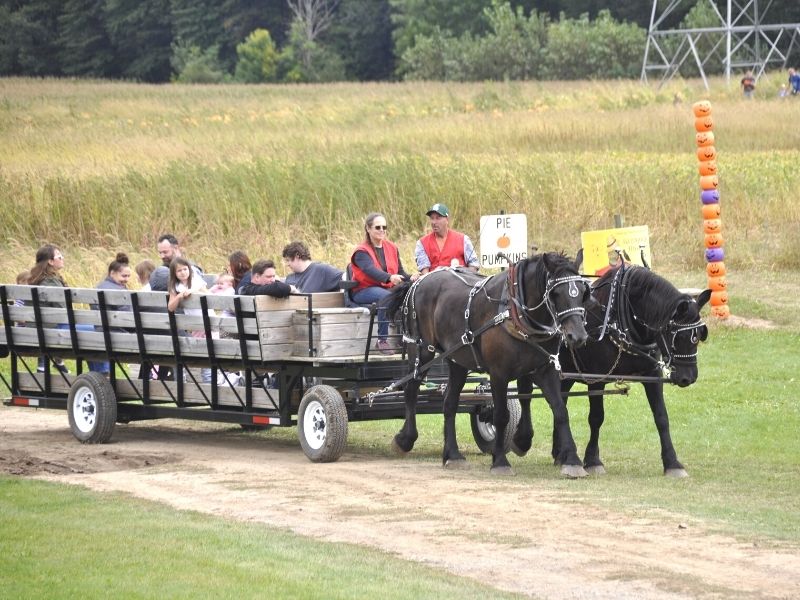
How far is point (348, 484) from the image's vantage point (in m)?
11.1

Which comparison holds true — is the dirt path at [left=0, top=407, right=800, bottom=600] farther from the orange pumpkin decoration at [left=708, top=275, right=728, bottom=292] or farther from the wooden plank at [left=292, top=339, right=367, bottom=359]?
the orange pumpkin decoration at [left=708, top=275, right=728, bottom=292]

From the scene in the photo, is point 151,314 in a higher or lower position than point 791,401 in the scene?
higher

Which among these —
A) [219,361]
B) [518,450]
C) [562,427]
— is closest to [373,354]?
[219,361]

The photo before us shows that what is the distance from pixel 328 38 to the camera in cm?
9062

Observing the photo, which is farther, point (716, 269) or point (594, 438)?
point (716, 269)

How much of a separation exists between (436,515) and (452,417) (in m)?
2.33

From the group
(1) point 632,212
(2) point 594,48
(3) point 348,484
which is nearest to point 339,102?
(2) point 594,48

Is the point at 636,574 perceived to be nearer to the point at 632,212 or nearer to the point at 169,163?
the point at 632,212

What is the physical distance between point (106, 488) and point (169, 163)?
17.3 m

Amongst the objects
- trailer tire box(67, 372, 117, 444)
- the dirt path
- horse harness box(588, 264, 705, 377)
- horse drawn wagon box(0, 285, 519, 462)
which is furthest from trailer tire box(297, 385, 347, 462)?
horse harness box(588, 264, 705, 377)

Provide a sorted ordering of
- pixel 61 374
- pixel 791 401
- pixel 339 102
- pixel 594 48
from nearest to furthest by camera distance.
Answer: pixel 61 374 → pixel 791 401 → pixel 339 102 → pixel 594 48

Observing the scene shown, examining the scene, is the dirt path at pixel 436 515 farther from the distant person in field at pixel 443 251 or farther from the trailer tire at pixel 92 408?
the distant person in field at pixel 443 251

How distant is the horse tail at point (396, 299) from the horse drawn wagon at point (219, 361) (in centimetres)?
17

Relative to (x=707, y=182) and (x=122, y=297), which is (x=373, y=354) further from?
(x=707, y=182)
